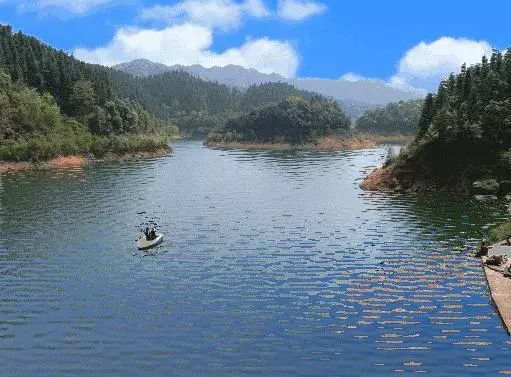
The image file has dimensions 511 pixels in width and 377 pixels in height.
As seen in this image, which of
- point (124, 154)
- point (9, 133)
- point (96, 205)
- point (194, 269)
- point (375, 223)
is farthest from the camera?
point (124, 154)

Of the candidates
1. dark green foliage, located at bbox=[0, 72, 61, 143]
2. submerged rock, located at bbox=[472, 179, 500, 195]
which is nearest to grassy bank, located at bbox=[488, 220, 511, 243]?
submerged rock, located at bbox=[472, 179, 500, 195]

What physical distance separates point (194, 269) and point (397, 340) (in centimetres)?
2319

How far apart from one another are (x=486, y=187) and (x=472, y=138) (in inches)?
436

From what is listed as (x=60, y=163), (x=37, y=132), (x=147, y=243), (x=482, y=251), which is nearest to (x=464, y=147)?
(x=482, y=251)

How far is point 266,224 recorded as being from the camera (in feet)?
252

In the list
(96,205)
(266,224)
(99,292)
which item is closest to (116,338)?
(99,292)

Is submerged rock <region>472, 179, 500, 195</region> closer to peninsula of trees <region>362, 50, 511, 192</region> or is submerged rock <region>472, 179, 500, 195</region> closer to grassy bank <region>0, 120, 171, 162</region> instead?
peninsula of trees <region>362, 50, 511, 192</region>

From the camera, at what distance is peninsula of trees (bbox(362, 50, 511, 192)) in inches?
3949

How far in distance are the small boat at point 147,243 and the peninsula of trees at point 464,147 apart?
58171 mm

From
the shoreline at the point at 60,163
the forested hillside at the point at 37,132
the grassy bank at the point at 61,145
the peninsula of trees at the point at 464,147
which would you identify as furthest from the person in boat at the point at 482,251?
the forested hillside at the point at 37,132

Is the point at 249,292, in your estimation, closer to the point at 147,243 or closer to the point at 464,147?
the point at 147,243

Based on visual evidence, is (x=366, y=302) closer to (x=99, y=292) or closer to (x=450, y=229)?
(x=99, y=292)

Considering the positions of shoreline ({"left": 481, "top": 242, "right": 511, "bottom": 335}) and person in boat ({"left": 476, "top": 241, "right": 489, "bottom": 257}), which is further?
person in boat ({"left": 476, "top": 241, "right": 489, "bottom": 257})

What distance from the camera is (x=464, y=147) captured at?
10319 centimetres
